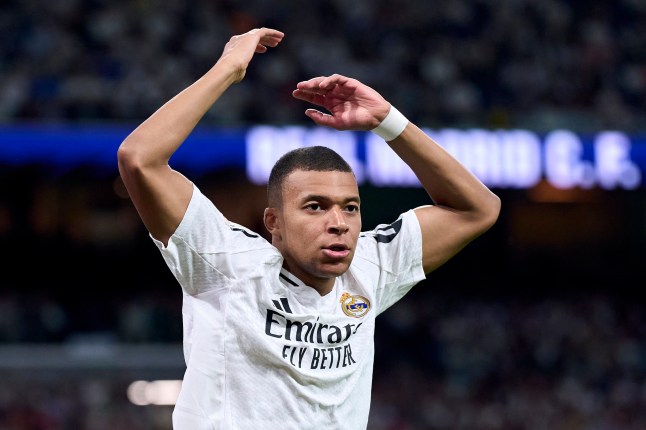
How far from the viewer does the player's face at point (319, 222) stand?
10.1 ft

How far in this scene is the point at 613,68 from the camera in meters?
14.7

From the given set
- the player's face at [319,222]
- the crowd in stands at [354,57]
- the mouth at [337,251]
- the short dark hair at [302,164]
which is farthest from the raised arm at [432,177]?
the crowd in stands at [354,57]

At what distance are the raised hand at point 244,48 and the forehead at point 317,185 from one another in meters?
0.33

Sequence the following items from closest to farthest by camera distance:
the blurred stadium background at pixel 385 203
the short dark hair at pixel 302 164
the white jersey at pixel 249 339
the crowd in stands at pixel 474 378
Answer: the white jersey at pixel 249 339 → the short dark hair at pixel 302 164 → the crowd in stands at pixel 474 378 → the blurred stadium background at pixel 385 203

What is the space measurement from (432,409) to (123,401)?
143 inches

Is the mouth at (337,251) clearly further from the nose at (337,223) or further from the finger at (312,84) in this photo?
the finger at (312,84)

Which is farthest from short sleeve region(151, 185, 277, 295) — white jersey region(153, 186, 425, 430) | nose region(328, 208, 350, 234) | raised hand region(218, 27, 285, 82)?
raised hand region(218, 27, 285, 82)

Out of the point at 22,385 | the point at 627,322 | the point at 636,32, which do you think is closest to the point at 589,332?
the point at 627,322

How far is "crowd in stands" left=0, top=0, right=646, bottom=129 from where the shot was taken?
12.9 m

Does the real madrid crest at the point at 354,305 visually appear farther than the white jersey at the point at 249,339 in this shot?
Yes

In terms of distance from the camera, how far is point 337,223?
309 centimetres

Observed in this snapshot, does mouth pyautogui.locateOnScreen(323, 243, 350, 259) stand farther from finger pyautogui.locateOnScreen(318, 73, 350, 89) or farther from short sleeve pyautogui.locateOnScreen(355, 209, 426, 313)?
finger pyautogui.locateOnScreen(318, 73, 350, 89)

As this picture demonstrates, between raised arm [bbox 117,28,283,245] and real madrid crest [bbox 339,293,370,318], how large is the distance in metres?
0.62

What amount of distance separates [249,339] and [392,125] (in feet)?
2.72
